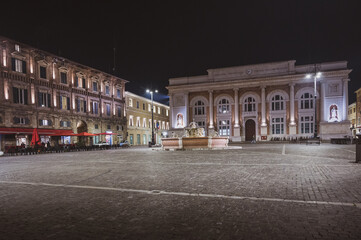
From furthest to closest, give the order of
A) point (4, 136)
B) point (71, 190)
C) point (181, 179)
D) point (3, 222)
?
1. point (4, 136)
2. point (181, 179)
3. point (71, 190)
4. point (3, 222)

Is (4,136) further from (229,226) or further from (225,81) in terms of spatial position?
(225,81)

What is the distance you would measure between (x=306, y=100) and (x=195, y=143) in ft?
95.6

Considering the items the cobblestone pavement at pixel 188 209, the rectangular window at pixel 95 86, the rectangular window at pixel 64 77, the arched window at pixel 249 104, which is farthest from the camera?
the arched window at pixel 249 104

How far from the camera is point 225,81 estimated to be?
46906 mm

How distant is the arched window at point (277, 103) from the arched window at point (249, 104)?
12.0ft

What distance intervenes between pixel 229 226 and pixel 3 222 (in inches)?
144

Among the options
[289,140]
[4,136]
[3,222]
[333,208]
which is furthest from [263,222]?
[289,140]

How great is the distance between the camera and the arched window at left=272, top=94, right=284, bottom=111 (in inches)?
1743

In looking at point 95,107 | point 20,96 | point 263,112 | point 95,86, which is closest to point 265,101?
point 263,112

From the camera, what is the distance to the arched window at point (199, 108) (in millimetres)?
49750

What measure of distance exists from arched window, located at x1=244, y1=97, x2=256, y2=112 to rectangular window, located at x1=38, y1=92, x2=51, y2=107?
1366 inches

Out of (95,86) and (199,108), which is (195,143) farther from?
(95,86)

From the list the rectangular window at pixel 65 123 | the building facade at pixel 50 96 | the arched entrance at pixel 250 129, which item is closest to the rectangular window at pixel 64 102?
the building facade at pixel 50 96

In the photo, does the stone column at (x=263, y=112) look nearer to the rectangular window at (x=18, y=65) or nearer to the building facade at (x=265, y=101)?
the building facade at (x=265, y=101)
